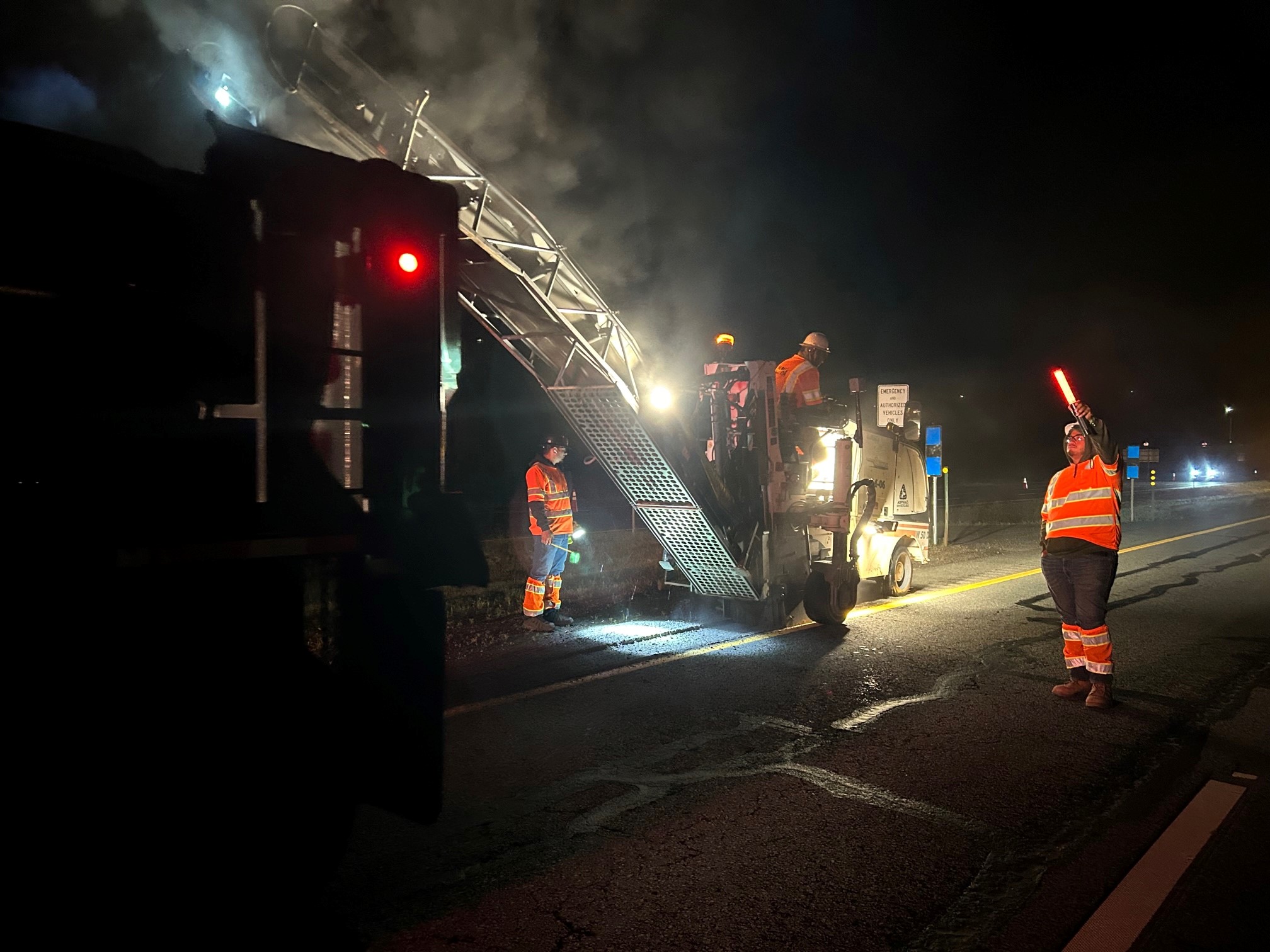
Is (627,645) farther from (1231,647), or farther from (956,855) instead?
(1231,647)

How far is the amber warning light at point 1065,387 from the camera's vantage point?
5701 mm

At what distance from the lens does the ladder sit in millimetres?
5738

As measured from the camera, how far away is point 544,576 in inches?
328

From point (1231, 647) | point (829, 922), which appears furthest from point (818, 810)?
point (1231, 647)

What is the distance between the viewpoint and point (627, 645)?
24.4ft

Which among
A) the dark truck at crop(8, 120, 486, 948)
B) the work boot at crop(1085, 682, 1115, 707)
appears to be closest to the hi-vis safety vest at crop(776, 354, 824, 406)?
the work boot at crop(1085, 682, 1115, 707)

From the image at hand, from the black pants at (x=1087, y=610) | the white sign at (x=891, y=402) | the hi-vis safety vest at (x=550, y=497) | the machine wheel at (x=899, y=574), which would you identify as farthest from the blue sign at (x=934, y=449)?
the black pants at (x=1087, y=610)

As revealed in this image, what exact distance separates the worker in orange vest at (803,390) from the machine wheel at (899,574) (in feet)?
8.44

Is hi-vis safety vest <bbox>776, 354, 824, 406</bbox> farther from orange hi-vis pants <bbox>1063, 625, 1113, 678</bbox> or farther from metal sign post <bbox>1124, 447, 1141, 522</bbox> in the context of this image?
metal sign post <bbox>1124, 447, 1141, 522</bbox>

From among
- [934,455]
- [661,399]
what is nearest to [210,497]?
[661,399]

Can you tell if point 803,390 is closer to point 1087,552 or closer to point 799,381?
point 799,381

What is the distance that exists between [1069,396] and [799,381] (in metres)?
2.70

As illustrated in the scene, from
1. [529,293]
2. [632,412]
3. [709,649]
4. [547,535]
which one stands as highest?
[529,293]

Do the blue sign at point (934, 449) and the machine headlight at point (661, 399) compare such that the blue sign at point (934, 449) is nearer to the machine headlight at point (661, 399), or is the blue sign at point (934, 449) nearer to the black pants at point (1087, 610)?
the machine headlight at point (661, 399)
